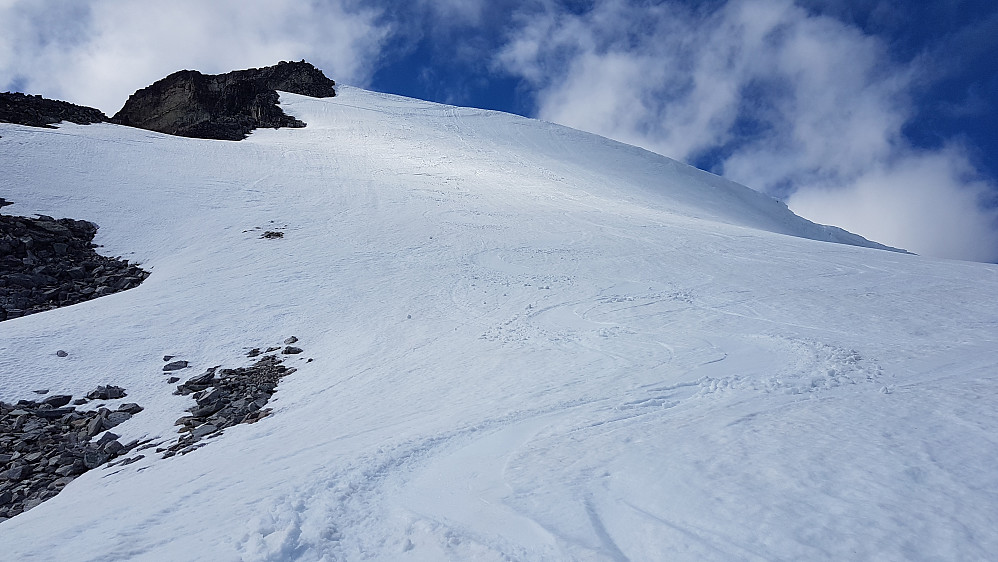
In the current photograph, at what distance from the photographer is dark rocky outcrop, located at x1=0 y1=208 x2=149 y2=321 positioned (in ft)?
38.8

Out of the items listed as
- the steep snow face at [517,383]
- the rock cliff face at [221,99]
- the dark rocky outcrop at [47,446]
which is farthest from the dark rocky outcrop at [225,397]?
the rock cliff face at [221,99]

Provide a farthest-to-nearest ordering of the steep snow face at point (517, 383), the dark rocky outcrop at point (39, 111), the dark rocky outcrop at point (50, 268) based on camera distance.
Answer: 1. the dark rocky outcrop at point (39, 111)
2. the dark rocky outcrop at point (50, 268)
3. the steep snow face at point (517, 383)

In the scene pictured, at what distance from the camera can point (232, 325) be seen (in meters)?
10.3

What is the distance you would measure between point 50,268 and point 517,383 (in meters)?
13.3

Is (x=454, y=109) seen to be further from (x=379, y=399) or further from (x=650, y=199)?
(x=379, y=399)

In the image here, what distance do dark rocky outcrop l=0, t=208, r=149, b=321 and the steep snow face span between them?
2.21ft

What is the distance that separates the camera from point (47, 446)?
6.80m

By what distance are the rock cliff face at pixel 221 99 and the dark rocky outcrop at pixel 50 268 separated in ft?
76.5

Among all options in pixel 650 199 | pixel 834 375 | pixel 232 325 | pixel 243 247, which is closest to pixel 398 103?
pixel 650 199

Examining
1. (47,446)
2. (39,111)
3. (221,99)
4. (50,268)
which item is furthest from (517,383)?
(221,99)

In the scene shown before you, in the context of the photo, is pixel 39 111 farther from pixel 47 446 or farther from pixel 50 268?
pixel 47 446

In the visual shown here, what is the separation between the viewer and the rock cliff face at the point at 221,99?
125 feet

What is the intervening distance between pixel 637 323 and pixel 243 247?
11669 millimetres

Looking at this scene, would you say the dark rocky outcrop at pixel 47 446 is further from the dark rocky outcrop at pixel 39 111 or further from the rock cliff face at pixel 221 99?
the rock cliff face at pixel 221 99
